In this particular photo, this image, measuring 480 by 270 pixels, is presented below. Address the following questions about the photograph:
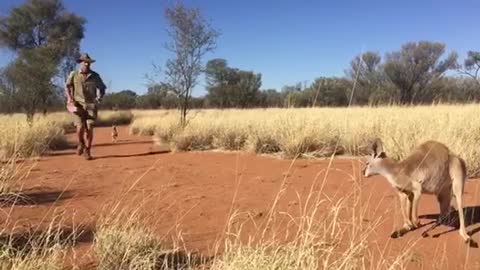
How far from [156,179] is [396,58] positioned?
123ft

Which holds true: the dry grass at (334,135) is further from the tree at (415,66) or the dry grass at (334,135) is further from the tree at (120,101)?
the tree at (120,101)

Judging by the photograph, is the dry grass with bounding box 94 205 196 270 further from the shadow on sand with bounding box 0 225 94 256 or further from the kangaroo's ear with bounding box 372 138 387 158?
the kangaroo's ear with bounding box 372 138 387 158

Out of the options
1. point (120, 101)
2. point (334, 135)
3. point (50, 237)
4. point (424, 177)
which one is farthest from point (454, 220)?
point (120, 101)

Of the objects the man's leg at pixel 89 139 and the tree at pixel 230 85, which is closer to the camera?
the man's leg at pixel 89 139

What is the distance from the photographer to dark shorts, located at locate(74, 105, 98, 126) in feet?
34.7

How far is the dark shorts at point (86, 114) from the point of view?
1056 cm

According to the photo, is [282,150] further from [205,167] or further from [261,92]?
[261,92]

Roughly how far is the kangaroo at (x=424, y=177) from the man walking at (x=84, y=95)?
6.96m

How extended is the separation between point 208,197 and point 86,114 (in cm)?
515

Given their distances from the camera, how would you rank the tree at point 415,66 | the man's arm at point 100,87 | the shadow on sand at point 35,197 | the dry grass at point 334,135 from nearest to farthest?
1. the shadow on sand at point 35,197
2. the dry grass at point 334,135
3. the man's arm at point 100,87
4. the tree at point 415,66

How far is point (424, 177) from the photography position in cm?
503

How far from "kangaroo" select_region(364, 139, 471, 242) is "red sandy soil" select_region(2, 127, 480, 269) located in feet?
0.74

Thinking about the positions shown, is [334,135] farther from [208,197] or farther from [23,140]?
Answer: [23,140]

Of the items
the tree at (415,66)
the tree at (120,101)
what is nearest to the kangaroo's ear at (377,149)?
the tree at (415,66)
